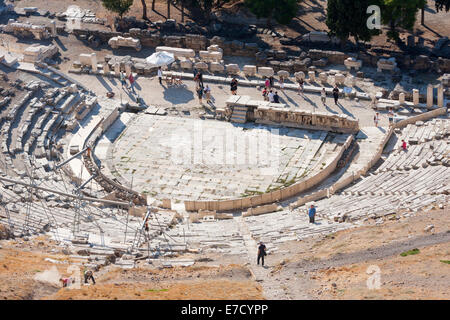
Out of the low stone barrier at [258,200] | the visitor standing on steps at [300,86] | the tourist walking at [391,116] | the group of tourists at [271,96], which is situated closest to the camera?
the low stone barrier at [258,200]

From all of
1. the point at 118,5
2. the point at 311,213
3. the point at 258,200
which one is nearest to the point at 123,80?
the point at 118,5

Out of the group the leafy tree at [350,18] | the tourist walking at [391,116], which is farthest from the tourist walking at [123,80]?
the tourist walking at [391,116]

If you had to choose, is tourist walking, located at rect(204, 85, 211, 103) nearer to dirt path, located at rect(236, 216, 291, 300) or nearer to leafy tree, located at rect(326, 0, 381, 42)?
leafy tree, located at rect(326, 0, 381, 42)

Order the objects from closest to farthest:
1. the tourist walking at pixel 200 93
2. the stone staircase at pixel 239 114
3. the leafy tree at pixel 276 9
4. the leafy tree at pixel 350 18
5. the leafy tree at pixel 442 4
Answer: the stone staircase at pixel 239 114 < the tourist walking at pixel 200 93 < the leafy tree at pixel 350 18 < the leafy tree at pixel 442 4 < the leafy tree at pixel 276 9

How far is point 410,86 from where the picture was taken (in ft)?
236

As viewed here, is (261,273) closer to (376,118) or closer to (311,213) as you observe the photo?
(311,213)

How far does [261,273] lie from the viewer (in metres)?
46.1

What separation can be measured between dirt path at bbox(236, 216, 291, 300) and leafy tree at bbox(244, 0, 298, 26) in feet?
108

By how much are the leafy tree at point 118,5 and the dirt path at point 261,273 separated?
37064mm

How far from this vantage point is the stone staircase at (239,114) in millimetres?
67125

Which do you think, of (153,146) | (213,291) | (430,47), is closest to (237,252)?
(213,291)

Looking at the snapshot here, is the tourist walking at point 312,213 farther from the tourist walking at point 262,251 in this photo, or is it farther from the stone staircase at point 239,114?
the stone staircase at point 239,114

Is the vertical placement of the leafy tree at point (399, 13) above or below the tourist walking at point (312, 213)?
above
